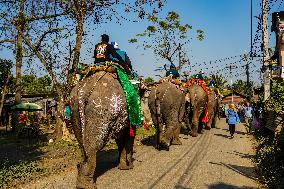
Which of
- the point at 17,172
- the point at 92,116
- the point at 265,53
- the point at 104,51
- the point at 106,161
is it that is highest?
the point at 265,53

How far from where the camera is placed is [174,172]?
333 inches

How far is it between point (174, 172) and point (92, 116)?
2.65m

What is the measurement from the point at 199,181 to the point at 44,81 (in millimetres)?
64063

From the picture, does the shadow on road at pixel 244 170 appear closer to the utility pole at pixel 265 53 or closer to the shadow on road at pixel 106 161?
the shadow on road at pixel 106 161

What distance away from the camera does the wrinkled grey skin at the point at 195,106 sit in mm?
16923

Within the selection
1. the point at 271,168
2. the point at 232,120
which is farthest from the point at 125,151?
the point at 232,120

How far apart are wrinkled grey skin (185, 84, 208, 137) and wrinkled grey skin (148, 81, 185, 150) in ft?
15.1

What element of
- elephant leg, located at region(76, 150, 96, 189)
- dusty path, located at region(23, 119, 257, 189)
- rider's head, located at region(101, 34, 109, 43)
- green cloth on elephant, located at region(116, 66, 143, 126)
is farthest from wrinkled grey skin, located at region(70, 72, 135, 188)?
rider's head, located at region(101, 34, 109, 43)

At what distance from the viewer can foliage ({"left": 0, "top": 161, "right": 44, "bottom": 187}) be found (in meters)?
8.41

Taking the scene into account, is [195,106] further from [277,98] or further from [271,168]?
[271,168]

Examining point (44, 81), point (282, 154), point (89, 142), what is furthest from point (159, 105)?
point (44, 81)

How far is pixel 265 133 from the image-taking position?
16547 mm

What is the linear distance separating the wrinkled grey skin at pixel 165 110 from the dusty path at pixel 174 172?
1.58 ft

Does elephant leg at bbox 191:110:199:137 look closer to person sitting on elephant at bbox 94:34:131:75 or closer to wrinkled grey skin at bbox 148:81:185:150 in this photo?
wrinkled grey skin at bbox 148:81:185:150
